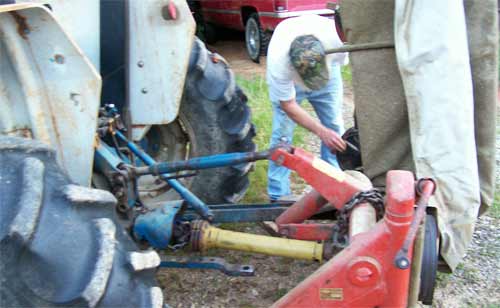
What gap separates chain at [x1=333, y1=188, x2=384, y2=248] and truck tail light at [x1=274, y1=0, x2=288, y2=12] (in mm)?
6266

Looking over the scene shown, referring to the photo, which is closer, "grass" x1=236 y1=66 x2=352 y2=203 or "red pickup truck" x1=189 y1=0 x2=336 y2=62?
Result: "grass" x1=236 y1=66 x2=352 y2=203

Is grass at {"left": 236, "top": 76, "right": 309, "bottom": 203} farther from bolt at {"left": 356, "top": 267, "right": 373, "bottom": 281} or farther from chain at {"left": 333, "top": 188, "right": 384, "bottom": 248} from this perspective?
bolt at {"left": 356, "top": 267, "right": 373, "bottom": 281}

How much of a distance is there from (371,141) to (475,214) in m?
0.48

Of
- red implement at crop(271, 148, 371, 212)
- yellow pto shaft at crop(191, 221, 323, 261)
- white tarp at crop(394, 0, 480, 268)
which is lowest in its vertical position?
yellow pto shaft at crop(191, 221, 323, 261)

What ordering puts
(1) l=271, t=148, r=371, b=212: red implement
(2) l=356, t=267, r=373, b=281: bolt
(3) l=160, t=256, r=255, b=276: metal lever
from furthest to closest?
(3) l=160, t=256, r=255, b=276: metal lever, (1) l=271, t=148, r=371, b=212: red implement, (2) l=356, t=267, r=373, b=281: bolt

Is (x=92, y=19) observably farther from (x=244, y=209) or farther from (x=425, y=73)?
(x=425, y=73)

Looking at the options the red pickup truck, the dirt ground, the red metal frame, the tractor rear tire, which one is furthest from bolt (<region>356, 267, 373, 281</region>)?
the red pickup truck

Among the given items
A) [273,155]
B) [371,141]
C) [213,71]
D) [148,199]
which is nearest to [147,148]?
[148,199]

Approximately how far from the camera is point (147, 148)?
3107 millimetres

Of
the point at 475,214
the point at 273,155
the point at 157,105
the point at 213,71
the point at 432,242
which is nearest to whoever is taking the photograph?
the point at 432,242

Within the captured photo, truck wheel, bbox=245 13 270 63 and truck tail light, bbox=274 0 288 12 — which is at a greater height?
truck tail light, bbox=274 0 288 12

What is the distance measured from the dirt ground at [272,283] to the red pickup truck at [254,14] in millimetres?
4667

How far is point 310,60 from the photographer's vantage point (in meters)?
2.64

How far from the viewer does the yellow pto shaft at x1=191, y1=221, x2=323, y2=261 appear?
2.20 metres
